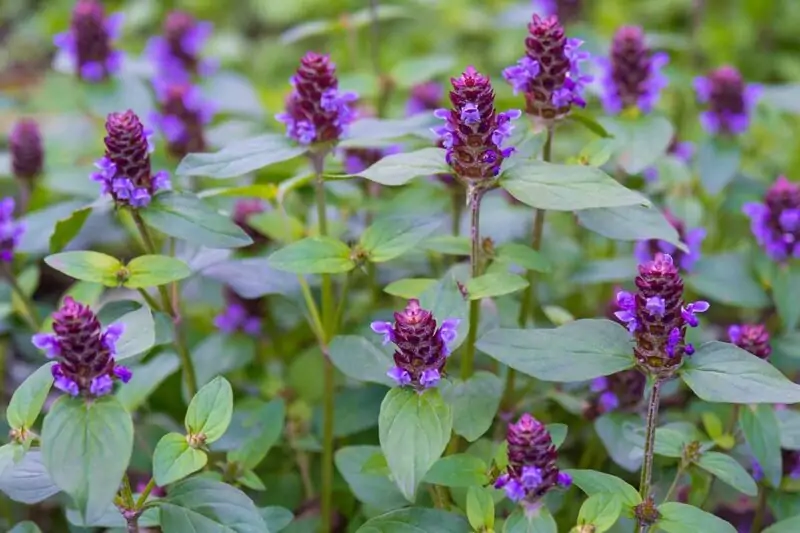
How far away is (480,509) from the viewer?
1.37m

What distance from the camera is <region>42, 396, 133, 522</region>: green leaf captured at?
46.8 inches

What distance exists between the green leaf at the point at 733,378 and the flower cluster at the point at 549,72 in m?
0.56

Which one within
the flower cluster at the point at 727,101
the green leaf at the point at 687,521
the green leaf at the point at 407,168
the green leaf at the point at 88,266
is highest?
the green leaf at the point at 407,168

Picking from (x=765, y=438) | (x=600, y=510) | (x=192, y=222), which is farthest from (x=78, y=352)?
(x=765, y=438)

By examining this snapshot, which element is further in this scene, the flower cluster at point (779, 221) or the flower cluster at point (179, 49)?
the flower cluster at point (179, 49)

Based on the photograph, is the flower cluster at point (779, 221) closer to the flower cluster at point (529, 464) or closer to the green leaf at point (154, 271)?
the flower cluster at point (529, 464)

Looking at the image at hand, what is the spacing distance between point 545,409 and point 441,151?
0.71 metres

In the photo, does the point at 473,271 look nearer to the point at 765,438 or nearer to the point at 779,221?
the point at 765,438

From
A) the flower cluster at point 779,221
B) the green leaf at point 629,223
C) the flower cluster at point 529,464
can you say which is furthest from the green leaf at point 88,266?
the flower cluster at point 779,221

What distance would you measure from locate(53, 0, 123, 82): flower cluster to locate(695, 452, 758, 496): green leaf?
2.04 metres

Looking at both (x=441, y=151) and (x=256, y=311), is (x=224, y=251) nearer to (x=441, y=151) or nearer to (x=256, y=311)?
(x=256, y=311)

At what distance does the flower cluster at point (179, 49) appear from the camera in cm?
298

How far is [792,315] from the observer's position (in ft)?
6.36

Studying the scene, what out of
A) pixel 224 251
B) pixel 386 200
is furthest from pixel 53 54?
pixel 224 251
